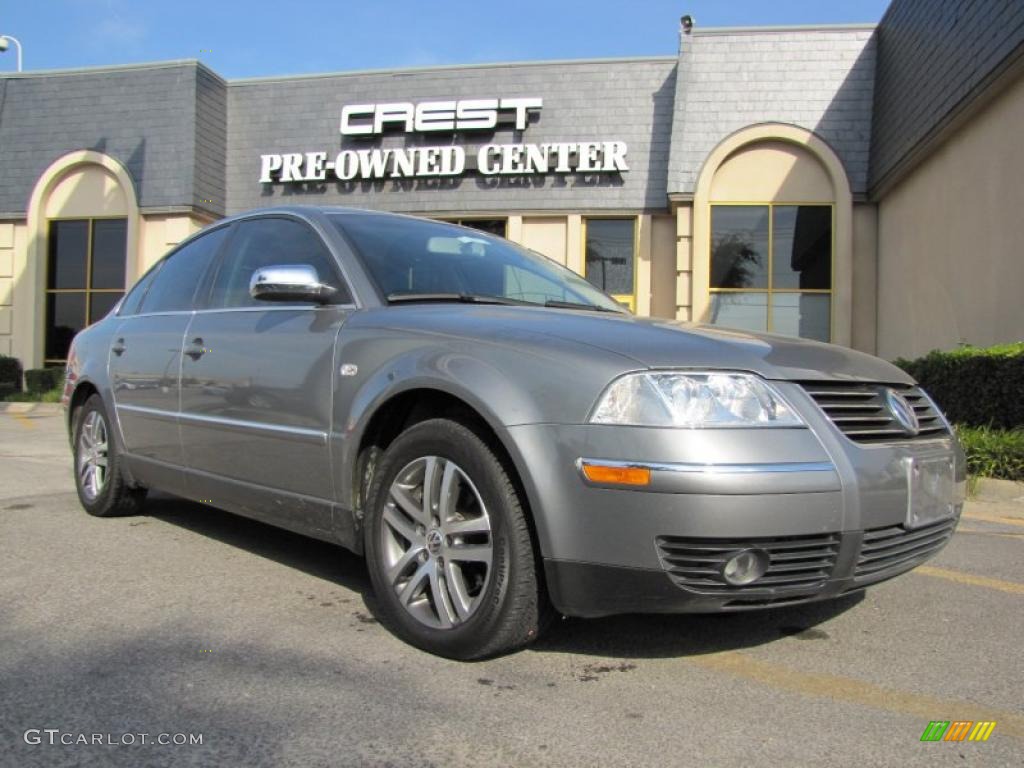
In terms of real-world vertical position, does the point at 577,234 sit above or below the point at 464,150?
below

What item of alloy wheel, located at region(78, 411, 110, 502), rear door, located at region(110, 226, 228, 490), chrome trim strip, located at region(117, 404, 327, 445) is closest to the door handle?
A: rear door, located at region(110, 226, 228, 490)

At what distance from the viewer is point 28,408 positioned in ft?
47.6

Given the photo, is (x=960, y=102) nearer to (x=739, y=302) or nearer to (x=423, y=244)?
(x=739, y=302)

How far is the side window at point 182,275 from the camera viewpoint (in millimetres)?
4430

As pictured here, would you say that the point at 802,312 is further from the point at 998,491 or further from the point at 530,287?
the point at 530,287

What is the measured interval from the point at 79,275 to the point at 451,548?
665 inches

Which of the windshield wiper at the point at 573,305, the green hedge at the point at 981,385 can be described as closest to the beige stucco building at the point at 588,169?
the green hedge at the point at 981,385

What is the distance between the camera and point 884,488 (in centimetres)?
258

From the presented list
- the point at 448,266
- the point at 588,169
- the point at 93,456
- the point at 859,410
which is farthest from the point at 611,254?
the point at 859,410

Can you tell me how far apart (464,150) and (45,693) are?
13972 mm

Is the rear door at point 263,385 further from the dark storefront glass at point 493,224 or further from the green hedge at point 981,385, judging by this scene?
the dark storefront glass at point 493,224

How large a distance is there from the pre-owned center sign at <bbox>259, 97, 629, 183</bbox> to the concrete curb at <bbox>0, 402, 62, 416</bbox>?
585 cm

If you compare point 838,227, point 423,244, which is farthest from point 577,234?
point 423,244

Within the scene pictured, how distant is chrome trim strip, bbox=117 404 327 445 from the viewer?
10.9 feet
